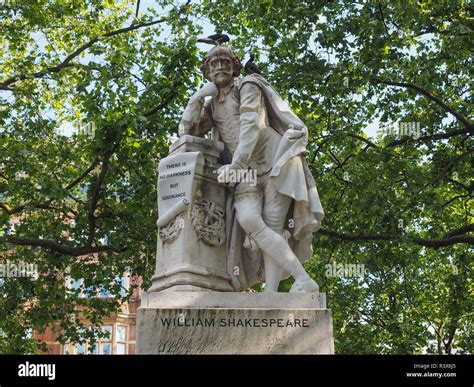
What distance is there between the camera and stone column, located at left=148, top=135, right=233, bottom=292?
9.48 m

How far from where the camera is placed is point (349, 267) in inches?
762

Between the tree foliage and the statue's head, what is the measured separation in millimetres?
8438

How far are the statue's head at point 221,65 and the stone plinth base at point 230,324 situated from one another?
2612 millimetres

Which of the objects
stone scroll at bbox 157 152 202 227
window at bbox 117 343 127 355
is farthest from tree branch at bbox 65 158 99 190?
window at bbox 117 343 127 355

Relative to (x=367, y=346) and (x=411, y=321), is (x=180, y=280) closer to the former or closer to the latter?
(x=367, y=346)

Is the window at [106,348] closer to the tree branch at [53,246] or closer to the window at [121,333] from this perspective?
the window at [121,333]

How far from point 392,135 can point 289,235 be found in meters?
10.6

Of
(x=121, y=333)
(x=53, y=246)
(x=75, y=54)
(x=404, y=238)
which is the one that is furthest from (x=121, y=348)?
(x=404, y=238)

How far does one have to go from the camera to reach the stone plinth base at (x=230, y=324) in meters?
8.95

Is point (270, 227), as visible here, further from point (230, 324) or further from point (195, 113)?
point (195, 113)

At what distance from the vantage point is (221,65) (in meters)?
10.3

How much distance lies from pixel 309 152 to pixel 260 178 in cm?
1061

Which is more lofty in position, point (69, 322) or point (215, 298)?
point (69, 322)
